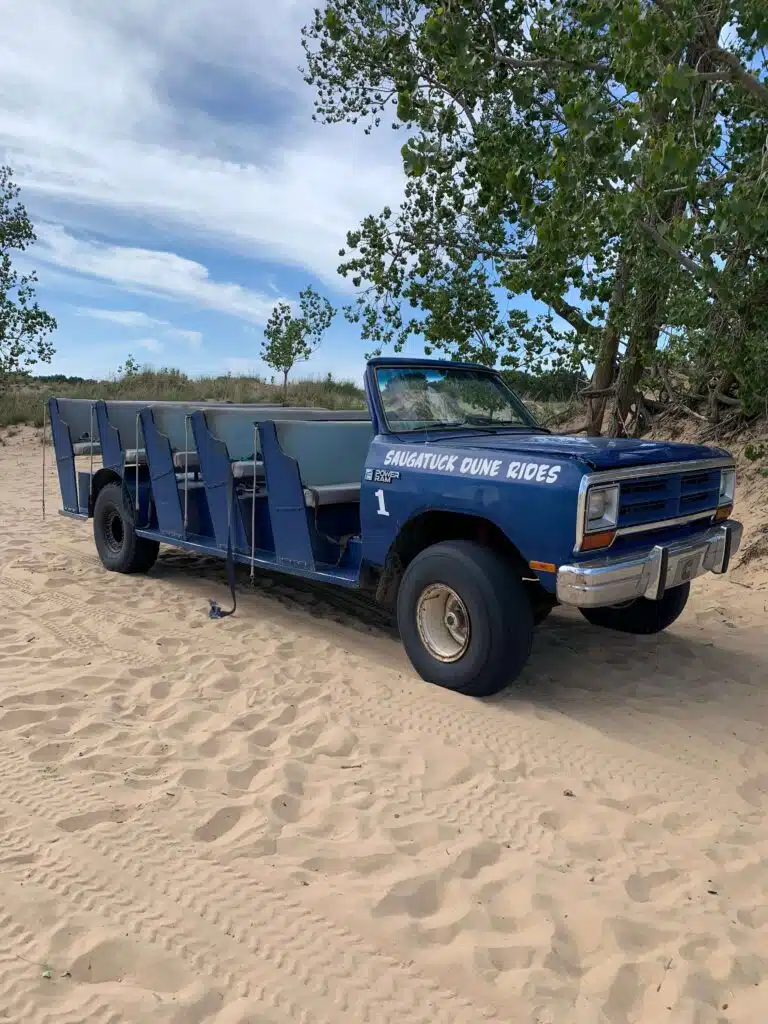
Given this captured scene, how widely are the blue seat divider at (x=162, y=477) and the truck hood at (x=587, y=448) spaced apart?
8.55 feet

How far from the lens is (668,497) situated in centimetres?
473

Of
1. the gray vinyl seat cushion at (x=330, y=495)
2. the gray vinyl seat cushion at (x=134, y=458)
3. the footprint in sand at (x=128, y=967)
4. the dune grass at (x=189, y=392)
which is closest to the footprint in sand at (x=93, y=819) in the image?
the footprint in sand at (x=128, y=967)

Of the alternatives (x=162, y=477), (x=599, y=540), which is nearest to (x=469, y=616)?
(x=599, y=540)

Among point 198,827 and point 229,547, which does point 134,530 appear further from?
point 198,827

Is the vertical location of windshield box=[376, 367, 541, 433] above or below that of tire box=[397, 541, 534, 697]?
above

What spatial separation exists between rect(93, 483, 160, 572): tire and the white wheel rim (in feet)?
12.0

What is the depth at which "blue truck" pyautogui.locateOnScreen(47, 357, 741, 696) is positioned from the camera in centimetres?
423

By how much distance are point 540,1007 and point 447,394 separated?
4.08 meters

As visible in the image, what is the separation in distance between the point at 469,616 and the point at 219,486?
101 inches

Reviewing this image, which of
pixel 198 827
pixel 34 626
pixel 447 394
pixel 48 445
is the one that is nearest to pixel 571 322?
pixel 447 394

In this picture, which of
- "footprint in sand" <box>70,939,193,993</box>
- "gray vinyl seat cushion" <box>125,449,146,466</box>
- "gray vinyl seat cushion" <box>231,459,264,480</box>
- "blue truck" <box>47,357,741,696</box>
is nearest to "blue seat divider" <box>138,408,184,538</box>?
"blue truck" <box>47,357,741,696</box>

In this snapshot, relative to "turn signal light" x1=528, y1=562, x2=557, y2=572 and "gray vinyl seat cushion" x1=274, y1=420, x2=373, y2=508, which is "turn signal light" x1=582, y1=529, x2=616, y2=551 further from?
"gray vinyl seat cushion" x1=274, y1=420, x2=373, y2=508

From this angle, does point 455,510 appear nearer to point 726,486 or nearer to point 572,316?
point 726,486

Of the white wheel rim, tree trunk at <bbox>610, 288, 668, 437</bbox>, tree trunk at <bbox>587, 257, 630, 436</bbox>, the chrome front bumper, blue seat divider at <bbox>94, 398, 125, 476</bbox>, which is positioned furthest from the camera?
tree trunk at <bbox>587, 257, 630, 436</bbox>
